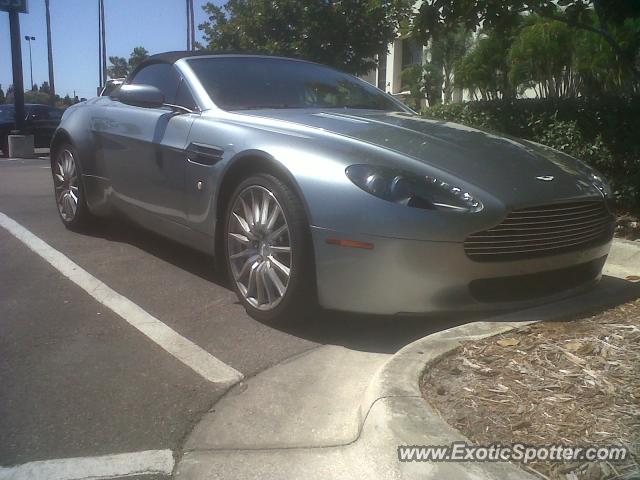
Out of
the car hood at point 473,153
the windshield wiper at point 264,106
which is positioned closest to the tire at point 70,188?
the windshield wiper at point 264,106

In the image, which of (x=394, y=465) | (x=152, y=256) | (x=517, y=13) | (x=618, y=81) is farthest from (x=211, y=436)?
(x=618, y=81)

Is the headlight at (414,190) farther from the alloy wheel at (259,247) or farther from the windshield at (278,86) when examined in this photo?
the windshield at (278,86)

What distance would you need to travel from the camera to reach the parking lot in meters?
2.67

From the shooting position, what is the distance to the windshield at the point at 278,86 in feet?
14.6

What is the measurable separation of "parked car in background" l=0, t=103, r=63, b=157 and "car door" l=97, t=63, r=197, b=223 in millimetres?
14621

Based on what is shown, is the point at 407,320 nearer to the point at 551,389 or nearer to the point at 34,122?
the point at 551,389

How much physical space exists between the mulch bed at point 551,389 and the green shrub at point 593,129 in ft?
7.69

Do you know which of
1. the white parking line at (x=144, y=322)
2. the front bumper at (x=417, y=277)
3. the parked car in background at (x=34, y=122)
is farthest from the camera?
the parked car in background at (x=34, y=122)

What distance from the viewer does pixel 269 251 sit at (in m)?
3.58

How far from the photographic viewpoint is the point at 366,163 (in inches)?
128

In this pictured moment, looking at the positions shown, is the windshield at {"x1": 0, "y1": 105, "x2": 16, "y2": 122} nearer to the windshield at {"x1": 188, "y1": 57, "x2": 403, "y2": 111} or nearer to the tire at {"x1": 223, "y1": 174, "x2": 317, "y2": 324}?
the windshield at {"x1": 188, "y1": 57, "x2": 403, "y2": 111}

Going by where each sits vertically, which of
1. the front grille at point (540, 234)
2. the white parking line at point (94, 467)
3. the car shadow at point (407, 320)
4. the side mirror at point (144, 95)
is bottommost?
the white parking line at point (94, 467)

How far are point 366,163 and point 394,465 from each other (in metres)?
1.53

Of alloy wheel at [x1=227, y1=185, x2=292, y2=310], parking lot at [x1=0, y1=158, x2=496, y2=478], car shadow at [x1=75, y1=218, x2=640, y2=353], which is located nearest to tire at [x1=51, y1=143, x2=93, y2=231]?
parking lot at [x1=0, y1=158, x2=496, y2=478]
